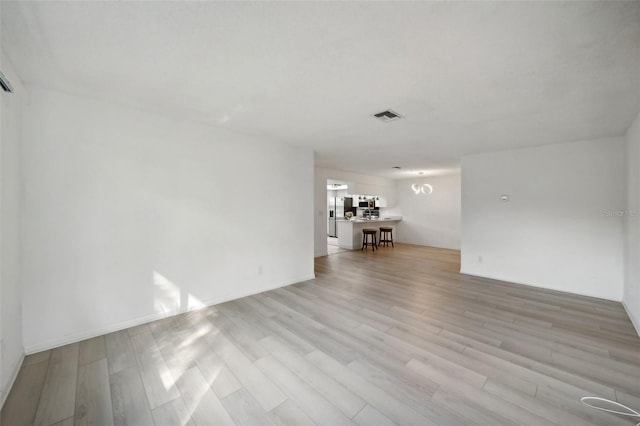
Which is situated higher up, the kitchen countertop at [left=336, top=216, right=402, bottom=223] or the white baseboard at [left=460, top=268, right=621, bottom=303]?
the kitchen countertop at [left=336, top=216, right=402, bottom=223]

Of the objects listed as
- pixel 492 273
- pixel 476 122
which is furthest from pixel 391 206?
pixel 476 122

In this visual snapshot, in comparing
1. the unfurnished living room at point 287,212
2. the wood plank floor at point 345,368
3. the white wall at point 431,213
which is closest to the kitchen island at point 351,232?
the white wall at point 431,213

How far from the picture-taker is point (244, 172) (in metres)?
3.84

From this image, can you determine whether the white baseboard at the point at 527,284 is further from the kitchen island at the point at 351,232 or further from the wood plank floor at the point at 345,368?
the kitchen island at the point at 351,232

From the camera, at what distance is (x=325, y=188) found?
23.2 feet

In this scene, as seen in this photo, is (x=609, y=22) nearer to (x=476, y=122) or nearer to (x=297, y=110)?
(x=476, y=122)

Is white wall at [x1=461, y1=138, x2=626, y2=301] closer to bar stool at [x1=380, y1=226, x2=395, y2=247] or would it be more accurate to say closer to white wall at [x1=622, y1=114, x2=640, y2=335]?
white wall at [x1=622, y1=114, x2=640, y2=335]

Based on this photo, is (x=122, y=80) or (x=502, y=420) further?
(x=122, y=80)

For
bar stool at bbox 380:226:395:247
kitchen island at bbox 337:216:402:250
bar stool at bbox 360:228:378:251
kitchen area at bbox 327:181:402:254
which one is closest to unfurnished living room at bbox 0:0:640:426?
bar stool at bbox 360:228:378:251

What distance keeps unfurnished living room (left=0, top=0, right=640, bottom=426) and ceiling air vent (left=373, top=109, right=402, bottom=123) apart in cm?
3

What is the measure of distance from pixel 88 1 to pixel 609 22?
3071 millimetres

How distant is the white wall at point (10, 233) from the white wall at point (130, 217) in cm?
14

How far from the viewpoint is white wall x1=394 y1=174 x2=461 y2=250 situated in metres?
8.34

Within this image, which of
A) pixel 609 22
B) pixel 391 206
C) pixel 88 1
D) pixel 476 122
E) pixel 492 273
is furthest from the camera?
pixel 391 206
